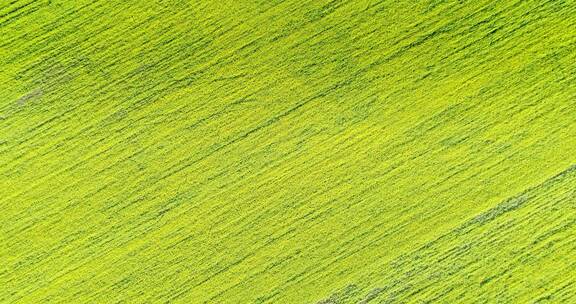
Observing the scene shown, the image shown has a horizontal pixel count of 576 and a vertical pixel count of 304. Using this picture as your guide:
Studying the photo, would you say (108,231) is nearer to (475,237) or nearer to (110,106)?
(110,106)

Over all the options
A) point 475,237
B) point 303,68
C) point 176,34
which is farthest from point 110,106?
point 475,237

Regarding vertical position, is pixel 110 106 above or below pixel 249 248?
above

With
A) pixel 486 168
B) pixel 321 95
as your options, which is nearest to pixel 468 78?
pixel 486 168

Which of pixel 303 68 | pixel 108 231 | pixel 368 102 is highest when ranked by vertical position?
pixel 303 68

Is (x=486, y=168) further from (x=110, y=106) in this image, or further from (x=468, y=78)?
(x=110, y=106)

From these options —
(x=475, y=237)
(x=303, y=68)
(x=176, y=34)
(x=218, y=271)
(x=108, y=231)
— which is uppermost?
(x=176, y=34)

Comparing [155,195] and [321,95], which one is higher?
[321,95]
